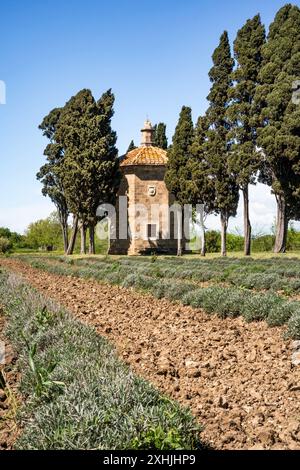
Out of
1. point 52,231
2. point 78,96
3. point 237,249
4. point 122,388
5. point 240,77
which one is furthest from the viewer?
point 52,231

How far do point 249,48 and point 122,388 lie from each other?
29.4 meters

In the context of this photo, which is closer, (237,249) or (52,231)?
(237,249)

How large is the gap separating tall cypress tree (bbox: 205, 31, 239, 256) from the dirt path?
65.1 feet

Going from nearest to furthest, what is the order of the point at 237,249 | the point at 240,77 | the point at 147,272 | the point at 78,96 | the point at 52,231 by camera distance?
the point at 147,272 < the point at 240,77 < the point at 78,96 < the point at 237,249 < the point at 52,231

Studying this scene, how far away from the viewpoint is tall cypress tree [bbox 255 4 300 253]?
89.0ft

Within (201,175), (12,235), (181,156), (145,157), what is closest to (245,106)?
(201,175)

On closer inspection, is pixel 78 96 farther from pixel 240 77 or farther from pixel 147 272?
pixel 147 272

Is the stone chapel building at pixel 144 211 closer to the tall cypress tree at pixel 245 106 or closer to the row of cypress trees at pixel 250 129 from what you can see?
the row of cypress trees at pixel 250 129

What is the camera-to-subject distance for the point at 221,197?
1212 inches

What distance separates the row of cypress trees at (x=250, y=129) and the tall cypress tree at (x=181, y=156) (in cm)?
14

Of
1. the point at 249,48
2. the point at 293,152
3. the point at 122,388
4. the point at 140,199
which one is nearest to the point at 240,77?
the point at 249,48

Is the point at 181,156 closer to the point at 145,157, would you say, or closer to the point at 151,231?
the point at 145,157

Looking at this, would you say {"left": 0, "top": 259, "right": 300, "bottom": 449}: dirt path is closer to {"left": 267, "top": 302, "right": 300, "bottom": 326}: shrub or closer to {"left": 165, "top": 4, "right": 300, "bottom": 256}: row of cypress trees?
{"left": 267, "top": 302, "right": 300, "bottom": 326}: shrub

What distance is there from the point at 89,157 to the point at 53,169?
5.34 metres
